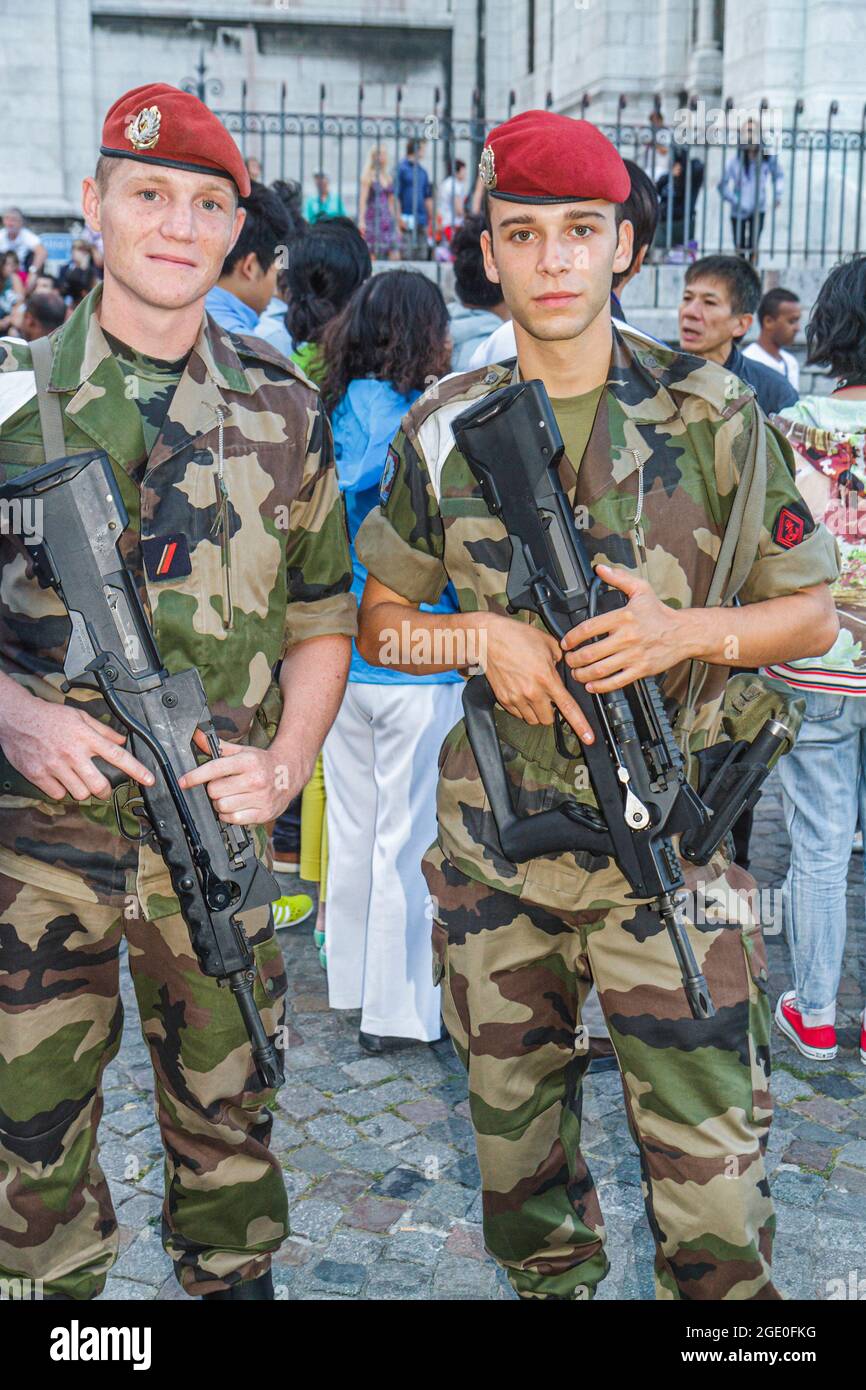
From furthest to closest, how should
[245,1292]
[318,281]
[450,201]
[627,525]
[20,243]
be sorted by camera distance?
[450,201] < [20,243] < [318,281] < [245,1292] < [627,525]

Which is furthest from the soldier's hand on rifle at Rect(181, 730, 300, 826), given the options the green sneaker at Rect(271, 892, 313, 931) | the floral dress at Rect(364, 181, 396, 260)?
the floral dress at Rect(364, 181, 396, 260)

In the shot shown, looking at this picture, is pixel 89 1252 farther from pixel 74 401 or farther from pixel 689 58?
pixel 689 58

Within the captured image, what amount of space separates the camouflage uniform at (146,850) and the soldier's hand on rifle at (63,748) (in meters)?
0.11

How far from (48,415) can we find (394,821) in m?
2.24

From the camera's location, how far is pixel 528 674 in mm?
2490

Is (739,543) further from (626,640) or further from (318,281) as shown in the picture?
(318,281)

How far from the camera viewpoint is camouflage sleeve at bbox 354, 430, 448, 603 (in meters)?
2.76

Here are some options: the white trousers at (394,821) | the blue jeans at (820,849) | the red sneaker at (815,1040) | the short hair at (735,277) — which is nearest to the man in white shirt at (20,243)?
the short hair at (735,277)

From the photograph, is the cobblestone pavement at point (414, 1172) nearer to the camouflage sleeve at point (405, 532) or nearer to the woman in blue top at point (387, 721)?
the woman in blue top at point (387, 721)

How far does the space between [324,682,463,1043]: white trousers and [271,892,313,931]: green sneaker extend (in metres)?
0.99

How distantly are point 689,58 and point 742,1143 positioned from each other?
59.6ft

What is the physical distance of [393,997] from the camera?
4.50 m

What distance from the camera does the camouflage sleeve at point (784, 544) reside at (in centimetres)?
254

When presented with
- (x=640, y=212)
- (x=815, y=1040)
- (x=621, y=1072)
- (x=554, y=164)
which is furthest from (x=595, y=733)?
(x=815, y=1040)
